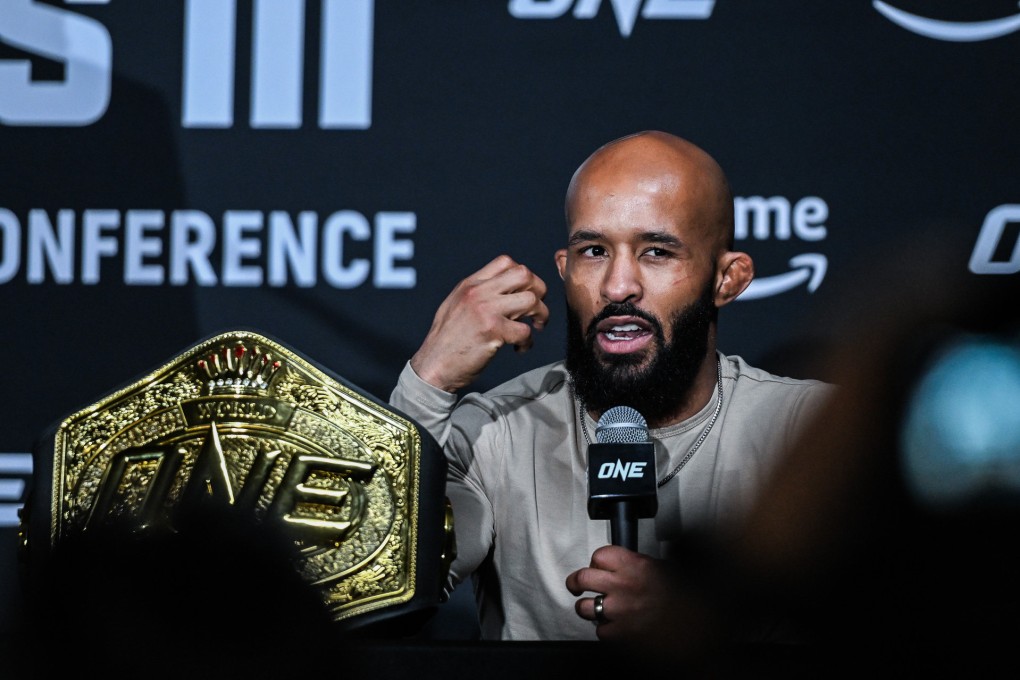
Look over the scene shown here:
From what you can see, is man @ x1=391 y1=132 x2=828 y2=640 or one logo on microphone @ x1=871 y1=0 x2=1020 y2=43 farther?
one logo on microphone @ x1=871 y1=0 x2=1020 y2=43

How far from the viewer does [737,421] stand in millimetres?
1528

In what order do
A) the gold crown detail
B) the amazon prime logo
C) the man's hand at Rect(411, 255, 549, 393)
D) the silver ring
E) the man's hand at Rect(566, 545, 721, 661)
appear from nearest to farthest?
the man's hand at Rect(566, 545, 721, 661) < the silver ring < the gold crown detail < the man's hand at Rect(411, 255, 549, 393) < the amazon prime logo

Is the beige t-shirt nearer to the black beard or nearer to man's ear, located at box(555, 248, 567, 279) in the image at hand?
the black beard

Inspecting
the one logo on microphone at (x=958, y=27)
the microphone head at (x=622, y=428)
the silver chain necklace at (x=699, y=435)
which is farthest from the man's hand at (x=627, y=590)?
the one logo on microphone at (x=958, y=27)

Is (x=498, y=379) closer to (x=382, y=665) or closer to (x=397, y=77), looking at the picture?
(x=397, y=77)

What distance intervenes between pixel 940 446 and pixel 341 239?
156 centimetres

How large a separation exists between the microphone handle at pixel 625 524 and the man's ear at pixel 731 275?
0.57 meters

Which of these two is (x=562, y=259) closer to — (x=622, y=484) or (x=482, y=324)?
(x=482, y=324)

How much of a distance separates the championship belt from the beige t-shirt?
251mm

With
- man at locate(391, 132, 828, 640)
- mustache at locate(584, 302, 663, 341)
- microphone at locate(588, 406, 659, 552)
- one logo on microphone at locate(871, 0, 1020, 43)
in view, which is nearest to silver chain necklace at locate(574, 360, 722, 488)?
man at locate(391, 132, 828, 640)

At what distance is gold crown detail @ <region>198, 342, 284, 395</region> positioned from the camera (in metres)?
1.12

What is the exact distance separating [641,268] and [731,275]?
Answer: 157mm

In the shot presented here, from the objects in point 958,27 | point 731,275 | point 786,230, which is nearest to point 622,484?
point 731,275

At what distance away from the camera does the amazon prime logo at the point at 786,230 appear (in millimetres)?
1864
